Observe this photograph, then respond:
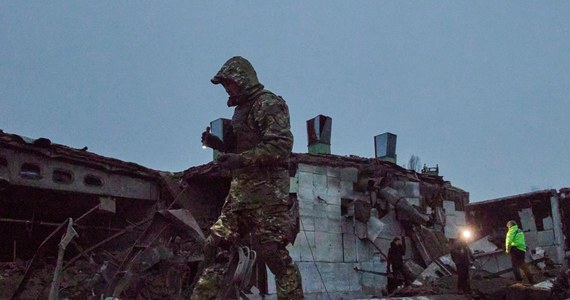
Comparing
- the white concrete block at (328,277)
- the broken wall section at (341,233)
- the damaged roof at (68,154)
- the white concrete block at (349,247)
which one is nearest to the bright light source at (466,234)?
the broken wall section at (341,233)

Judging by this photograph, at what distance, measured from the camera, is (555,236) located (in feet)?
51.8

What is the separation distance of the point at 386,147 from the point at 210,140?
13.8 meters

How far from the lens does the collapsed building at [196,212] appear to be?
12547 millimetres

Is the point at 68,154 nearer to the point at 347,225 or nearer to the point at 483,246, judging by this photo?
the point at 347,225

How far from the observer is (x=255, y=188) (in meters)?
4.37

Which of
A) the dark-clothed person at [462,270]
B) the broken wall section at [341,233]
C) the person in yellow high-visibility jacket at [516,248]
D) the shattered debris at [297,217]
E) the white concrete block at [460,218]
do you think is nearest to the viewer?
the dark-clothed person at [462,270]

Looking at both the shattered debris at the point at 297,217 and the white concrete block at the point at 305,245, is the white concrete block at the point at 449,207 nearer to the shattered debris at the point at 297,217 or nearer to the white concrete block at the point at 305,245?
the shattered debris at the point at 297,217

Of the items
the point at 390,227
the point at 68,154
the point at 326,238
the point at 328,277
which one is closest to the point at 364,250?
the point at 390,227

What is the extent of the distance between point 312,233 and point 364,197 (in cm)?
238

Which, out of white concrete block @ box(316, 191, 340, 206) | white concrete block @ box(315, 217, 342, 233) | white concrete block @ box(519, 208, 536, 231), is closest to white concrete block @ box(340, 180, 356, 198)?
white concrete block @ box(316, 191, 340, 206)

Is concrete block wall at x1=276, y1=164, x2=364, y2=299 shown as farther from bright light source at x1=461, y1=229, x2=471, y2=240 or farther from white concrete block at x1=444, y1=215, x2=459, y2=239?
bright light source at x1=461, y1=229, x2=471, y2=240

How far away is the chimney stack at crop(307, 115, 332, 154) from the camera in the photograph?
54.4 feet

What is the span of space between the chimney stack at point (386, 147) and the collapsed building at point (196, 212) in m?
1.47

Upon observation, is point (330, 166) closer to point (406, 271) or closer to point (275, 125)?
point (406, 271)
